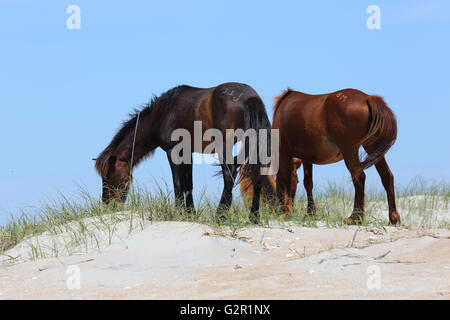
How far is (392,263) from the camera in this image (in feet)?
16.4

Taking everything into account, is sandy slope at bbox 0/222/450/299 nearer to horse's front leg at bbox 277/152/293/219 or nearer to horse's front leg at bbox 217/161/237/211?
horse's front leg at bbox 217/161/237/211

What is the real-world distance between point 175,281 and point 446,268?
2.35 meters

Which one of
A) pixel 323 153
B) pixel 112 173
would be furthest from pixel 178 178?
pixel 323 153

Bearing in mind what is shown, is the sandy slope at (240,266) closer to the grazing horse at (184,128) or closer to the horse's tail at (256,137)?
the horse's tail at (256,137)

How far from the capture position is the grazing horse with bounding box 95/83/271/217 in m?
7.20

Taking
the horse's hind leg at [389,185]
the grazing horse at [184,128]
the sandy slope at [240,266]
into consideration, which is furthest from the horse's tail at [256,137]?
the horse's hind leg at [389,185]

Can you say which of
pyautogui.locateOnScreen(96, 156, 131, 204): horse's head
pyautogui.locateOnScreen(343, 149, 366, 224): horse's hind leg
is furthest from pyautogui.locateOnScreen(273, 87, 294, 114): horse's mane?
pyautogui.locateOnScreen(96, 156, 131, 204): horse's head

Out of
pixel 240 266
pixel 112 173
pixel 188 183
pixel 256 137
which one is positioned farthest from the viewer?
pixel 112 173

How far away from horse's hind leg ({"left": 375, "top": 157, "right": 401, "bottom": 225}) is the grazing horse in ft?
6.30

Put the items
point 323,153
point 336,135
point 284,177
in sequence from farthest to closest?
1. point 284,177
2. point 323,153
3. point 336,135

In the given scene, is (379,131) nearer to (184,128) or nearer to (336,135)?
(336,135)

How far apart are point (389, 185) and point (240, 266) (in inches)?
153

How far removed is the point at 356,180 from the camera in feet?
24.9
